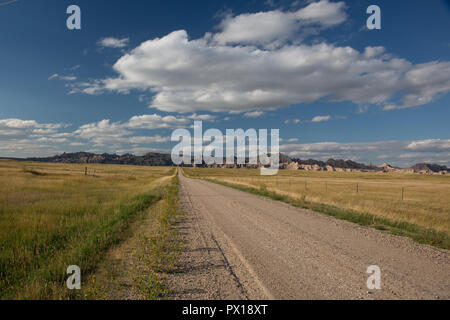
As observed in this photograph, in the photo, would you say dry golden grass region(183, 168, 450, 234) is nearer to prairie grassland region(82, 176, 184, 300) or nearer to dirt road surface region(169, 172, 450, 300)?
dirt road surface region(169, 172, 450, 300)

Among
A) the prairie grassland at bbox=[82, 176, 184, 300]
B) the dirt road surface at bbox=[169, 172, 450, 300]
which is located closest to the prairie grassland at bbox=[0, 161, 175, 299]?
the prairie grassland at bbox=[82, 176, 184, 300]

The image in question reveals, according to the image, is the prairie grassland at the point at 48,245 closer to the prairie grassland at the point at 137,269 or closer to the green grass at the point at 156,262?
the prairie grassland at the point at 137,269

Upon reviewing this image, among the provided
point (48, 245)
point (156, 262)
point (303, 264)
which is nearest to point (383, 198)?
point (303, 264)

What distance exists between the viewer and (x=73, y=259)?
5992 mm

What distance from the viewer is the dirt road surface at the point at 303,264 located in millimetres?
4633

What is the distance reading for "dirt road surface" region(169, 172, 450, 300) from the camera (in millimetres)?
4633

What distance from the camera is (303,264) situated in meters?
6.00

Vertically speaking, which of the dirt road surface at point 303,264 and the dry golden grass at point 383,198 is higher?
the dirt road surface at point 303,264

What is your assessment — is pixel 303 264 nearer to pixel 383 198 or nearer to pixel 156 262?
pixel 156 262

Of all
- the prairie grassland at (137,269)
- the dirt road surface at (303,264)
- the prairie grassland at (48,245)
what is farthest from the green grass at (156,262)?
the prairie grassland at (48,245)
